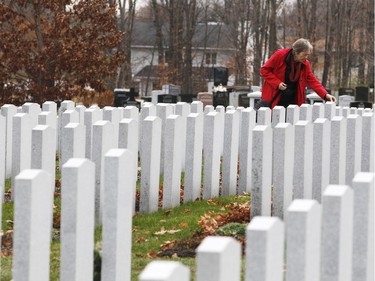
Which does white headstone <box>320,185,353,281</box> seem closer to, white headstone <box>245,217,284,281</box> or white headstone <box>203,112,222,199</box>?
white headstone <box>245,217,284,281</box>

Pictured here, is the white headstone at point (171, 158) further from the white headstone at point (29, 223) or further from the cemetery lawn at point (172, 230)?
the white headstone at point (29, 223)

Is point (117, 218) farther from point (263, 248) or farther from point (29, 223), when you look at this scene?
point (263, 248)

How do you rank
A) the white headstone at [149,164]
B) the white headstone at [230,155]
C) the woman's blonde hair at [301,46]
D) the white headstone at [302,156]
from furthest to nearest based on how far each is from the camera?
the woman's blonde hair at [301,46]
the white headstone at [230,155]
the white headstone at [149,164]
the white headstone at [302,156]

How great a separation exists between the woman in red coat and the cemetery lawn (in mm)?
4216

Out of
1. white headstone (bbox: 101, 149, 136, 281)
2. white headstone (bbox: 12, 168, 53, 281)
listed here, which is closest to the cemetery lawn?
white headstone (bbox: 101, 149, 136, 281)

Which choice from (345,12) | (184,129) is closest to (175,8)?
(345,12)

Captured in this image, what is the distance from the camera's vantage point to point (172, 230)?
920 centimetres

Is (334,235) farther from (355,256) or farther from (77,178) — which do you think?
(77,178)

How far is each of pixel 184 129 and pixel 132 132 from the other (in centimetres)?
140

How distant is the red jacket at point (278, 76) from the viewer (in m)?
15.2

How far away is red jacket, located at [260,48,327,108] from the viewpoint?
15164mm

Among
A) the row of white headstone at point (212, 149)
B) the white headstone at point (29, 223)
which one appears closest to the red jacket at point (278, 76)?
the row of white headstone at point (212, 149)

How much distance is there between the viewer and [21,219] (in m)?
5.34

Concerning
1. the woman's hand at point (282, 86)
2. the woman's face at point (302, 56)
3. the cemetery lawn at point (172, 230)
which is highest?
the woman's face at point (302, 56)
